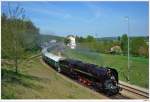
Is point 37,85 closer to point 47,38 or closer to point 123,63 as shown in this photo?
point 47,38

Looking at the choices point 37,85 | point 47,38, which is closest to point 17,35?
point 47,38

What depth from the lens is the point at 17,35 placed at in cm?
591

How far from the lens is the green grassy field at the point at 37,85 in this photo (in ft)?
19.1

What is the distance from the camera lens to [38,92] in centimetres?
586

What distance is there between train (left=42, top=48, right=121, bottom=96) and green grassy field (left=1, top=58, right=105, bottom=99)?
0.09m

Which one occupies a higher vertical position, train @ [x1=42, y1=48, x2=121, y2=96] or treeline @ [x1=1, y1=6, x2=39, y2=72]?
treeline @ [x1=1, y1=6, x2=39, y2=72]

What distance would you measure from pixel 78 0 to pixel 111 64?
847 millimetres

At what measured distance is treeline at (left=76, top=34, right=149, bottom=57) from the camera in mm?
5875

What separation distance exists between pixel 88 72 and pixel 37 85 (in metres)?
0.63

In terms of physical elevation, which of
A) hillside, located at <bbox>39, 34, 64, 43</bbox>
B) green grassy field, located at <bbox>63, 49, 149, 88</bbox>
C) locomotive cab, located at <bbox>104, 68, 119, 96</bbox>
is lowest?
locomotive cab, located at <bbox>104, 68, 119, 96</bbox>

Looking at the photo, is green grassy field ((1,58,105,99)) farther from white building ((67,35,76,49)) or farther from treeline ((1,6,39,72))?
white building ((67,35,76,49))

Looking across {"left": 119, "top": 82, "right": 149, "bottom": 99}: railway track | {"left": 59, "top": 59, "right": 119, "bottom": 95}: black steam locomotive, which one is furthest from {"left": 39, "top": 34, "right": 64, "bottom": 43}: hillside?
{"left": 119, "top": 82, "right": 149, "bottom": 99}: railway track

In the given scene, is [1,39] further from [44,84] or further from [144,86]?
[144,86]

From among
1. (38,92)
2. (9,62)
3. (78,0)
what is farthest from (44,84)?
(78,0)
